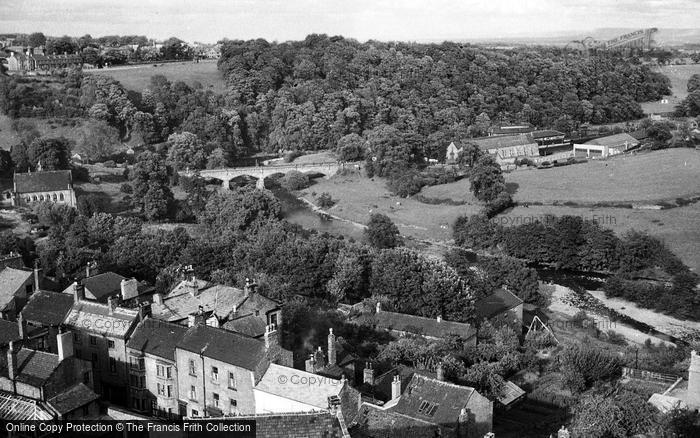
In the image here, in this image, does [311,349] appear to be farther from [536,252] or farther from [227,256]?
[536,252]

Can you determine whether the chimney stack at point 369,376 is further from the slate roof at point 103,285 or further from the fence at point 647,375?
the slate roof at point 103,285

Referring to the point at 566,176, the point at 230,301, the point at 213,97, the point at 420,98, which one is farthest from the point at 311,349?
the point at 420,98

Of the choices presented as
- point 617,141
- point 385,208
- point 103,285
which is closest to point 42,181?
point 385,208

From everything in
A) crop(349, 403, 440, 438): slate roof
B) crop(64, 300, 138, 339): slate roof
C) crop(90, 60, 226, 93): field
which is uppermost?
crop(90, 60, 226, 93): field

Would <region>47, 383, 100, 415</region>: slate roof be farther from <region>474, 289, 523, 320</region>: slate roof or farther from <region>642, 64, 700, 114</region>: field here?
<region>642, 64, 700, 114</region>: field

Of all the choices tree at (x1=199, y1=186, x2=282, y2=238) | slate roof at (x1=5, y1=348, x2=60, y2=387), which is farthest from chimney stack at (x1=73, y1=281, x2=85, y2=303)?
tree at (x1=199, y1=186, x2=282, y2=238)

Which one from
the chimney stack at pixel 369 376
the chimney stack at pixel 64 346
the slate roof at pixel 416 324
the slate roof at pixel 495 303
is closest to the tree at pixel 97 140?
the slate roof at pixel 416 324
